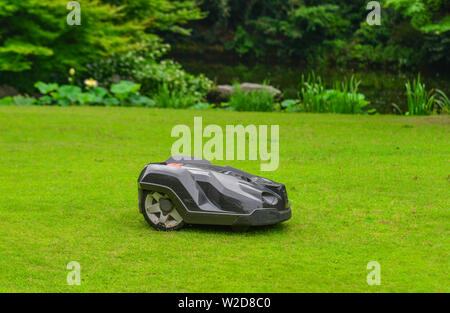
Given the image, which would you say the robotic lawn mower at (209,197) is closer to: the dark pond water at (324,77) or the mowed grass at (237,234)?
the mowed grass at (237,234)

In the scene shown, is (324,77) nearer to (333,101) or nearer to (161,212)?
(333,101)

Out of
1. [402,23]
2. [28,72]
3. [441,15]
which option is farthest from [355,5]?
[28,72]

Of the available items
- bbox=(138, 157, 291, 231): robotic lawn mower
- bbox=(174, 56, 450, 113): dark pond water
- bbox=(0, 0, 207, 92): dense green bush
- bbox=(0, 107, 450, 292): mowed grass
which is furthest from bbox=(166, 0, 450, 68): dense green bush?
bbox=(138, 157, 291, 231): robotic lawn mower

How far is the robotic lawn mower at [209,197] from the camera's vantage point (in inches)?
222

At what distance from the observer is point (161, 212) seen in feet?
19.3

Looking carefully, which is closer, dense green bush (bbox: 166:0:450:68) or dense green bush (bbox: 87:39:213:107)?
dense green bush (bbox: 87:39:213:107)

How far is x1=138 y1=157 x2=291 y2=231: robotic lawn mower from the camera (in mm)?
5633

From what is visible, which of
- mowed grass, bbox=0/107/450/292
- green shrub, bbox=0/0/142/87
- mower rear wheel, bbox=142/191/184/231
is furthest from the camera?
green shrub, bbox=0/0/142/87

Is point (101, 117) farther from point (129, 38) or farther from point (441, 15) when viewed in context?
point (441, 15)

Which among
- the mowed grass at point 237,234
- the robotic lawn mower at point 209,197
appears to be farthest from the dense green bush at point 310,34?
the robotic lawn mower at point 209,197

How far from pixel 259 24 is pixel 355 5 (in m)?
5.65

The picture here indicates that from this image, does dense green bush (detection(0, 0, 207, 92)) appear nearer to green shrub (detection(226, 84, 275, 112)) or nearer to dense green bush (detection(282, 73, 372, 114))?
green shrub (detection(226, 84, 275, 112))

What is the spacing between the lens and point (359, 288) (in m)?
4.55

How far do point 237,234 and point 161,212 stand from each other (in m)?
0.69
